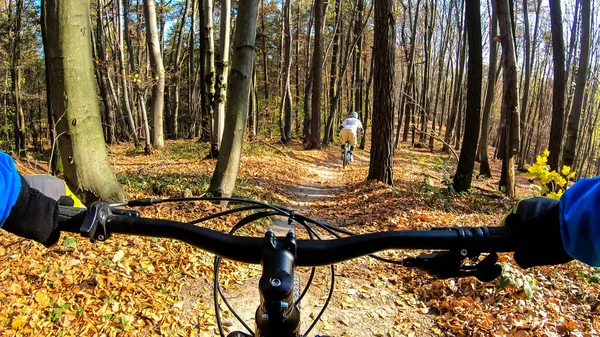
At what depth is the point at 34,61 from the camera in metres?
22.5

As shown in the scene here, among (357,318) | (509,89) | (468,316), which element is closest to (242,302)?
(357,318)

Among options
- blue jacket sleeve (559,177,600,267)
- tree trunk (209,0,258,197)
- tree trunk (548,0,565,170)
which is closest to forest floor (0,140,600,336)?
tree trunk (209,0,258,197)

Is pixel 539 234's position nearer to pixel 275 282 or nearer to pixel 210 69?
pixel 275 282

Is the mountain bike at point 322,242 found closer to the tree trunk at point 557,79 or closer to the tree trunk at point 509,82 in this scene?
the tree trunk at point 509,82

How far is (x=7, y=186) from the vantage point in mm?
1192

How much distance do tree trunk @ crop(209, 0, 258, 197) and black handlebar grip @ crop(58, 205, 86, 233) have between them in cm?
484

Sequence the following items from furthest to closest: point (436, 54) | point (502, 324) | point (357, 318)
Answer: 1. point (436, 54)
2. point (357, 318)
3. point (502, 324)

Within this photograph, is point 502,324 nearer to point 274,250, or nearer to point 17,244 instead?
point 274,250

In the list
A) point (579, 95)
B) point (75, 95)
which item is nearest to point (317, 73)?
point (579, 95)

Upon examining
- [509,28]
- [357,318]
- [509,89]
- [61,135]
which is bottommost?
[357,318]

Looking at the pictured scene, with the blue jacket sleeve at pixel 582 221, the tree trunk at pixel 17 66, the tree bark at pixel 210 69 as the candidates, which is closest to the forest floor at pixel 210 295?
the blue jacket sleeve at pixel 582 221

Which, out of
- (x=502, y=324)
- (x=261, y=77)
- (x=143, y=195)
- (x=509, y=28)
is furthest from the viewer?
(x=261, y=77)

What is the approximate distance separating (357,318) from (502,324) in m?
1.50

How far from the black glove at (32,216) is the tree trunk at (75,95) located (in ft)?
11.9
